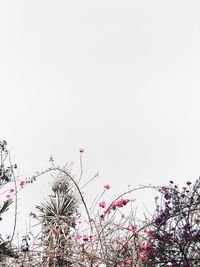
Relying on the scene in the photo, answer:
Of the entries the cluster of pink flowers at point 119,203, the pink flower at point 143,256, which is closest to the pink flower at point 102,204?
the cluster of pink flowers at point 119,203

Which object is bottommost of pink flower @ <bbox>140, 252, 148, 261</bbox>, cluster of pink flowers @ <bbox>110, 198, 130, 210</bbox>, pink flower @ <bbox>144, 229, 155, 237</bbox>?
pink flower @ <bbox>140, 252, 148, 261</bbox>

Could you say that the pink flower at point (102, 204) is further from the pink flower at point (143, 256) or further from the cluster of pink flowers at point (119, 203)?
the pink flower at point (143, 256)

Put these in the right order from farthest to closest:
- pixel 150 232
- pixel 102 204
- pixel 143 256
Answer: pixel 102 204
pixel 150 232
pixel 143 256

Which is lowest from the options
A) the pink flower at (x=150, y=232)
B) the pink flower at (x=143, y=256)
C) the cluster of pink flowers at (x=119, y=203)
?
the pink flower at (x=143, y=256)

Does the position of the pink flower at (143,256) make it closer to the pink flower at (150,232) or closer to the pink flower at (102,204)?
the pink flower at (150,232)

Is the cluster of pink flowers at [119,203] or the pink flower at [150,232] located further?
the cluster of pink flowers at [119,203]

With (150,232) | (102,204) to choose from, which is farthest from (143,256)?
(102,204)

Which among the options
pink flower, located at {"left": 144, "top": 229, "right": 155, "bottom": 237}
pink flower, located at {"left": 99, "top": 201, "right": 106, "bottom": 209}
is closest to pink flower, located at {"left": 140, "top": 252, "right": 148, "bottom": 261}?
pink flower, located at {"left": 144, "top": 229, "right": 155, "bottom": 237}

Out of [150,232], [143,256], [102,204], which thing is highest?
[102,204]

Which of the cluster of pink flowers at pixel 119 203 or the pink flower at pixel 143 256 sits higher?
the cluster of pink flowers at pixel 119 203

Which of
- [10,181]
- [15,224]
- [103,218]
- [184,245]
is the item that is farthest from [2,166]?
[184,245]

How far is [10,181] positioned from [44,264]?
3048 mm

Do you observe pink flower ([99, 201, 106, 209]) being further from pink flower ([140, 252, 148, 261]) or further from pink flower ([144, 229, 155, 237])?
pink flower ([140, 252, 148, 261])

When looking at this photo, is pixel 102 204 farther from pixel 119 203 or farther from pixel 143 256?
pixel 143 256
